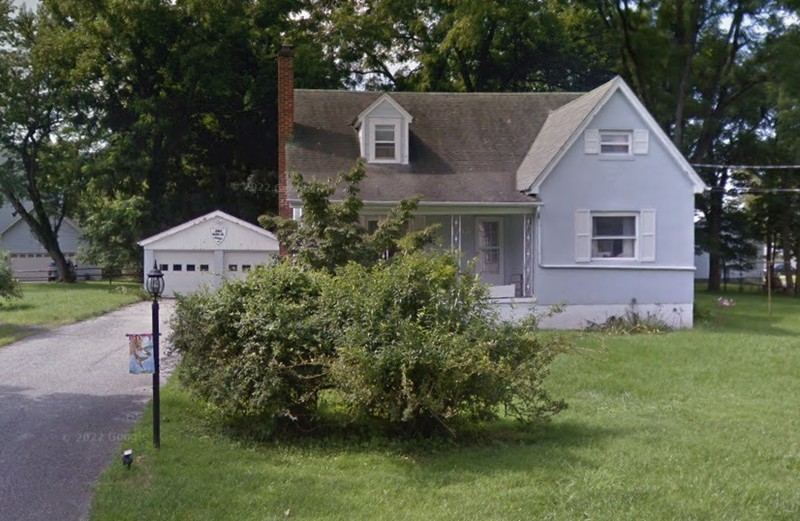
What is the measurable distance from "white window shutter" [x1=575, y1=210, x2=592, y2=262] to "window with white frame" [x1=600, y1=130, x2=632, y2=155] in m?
A: 1.60

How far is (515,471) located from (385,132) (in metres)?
15.2

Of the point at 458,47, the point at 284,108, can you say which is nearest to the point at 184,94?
the point at 458,47

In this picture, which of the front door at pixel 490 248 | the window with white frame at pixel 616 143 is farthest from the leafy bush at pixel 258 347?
the front door at pixel 490 248

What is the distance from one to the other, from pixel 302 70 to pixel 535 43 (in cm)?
996

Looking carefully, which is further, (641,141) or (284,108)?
(284,108)

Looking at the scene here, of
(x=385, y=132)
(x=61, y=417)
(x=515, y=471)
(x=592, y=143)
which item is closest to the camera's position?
(x=515, y=471)

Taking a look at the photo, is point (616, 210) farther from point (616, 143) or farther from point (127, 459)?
point (127, 459)

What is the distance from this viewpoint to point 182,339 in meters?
8.57

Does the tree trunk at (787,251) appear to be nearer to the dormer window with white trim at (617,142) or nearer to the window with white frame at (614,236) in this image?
the window with white frame at (614,236)

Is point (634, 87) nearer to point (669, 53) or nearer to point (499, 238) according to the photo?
point (669, 53)

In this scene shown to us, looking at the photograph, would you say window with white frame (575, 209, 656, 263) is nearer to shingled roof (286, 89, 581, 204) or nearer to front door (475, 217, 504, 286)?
shingled roof (286, 89, 581, 204)

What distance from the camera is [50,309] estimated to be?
2353cm

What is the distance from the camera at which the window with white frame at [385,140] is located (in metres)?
21.3

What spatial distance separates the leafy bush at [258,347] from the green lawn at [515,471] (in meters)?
0.45
